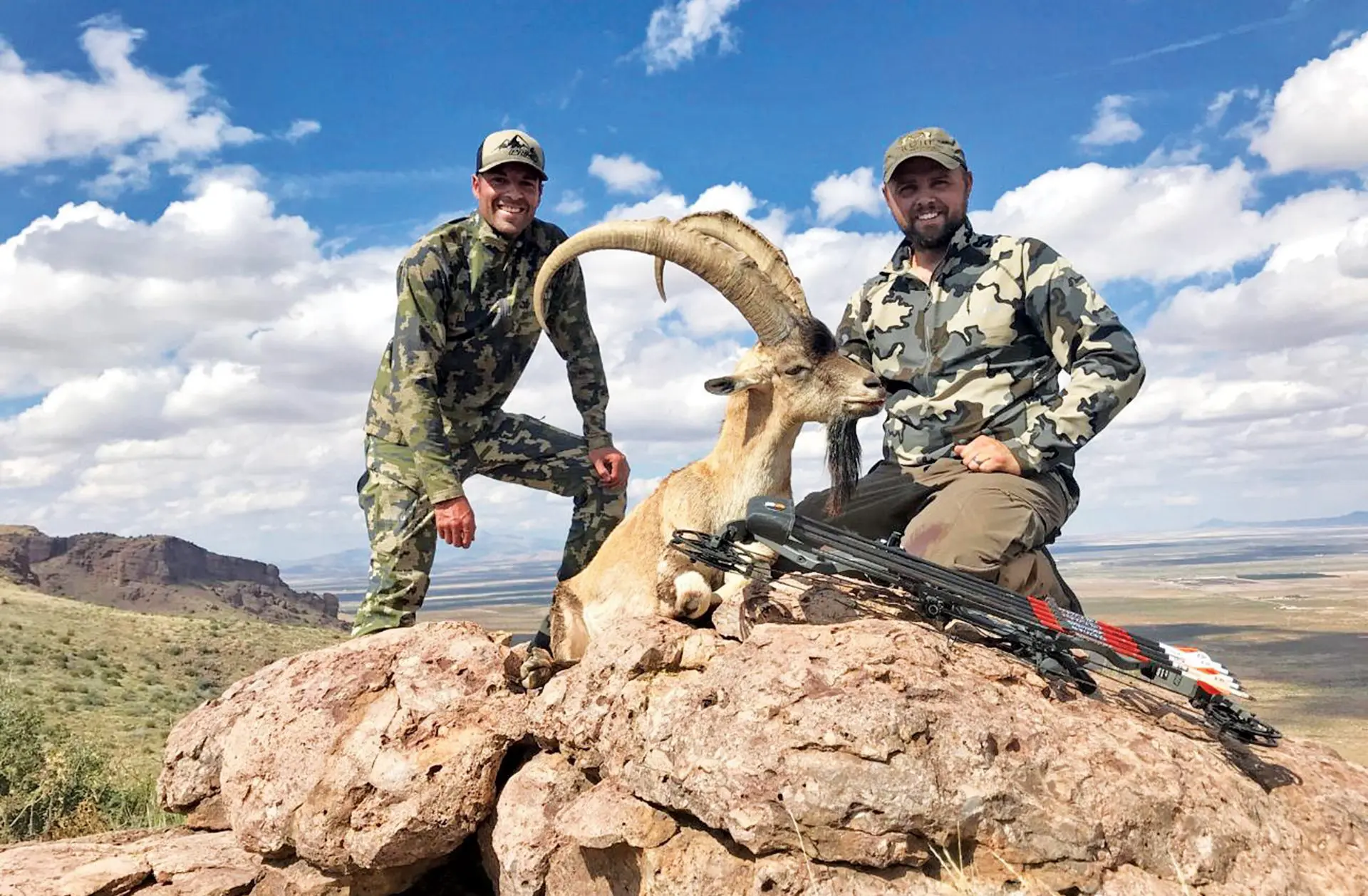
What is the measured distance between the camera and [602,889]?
4707 mm

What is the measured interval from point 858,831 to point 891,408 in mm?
2976

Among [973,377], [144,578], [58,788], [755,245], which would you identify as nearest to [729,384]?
[755,245]

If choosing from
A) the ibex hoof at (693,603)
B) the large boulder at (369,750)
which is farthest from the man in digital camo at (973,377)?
the large boulder at (369,750)

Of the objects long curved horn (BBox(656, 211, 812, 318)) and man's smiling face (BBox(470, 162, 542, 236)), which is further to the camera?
man's smiling face (BBox(470, 162, 542, 236))

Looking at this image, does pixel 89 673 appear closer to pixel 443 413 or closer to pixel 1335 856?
pixel 443 413

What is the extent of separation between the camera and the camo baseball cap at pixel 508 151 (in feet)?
23.5

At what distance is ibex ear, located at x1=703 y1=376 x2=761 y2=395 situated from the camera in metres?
5.56

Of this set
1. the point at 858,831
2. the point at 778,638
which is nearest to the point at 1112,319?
the point at 778,638

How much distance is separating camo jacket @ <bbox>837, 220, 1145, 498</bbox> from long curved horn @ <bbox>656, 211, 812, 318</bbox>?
0.85 meters

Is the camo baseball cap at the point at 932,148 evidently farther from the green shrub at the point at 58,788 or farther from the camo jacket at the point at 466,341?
the green shrub at the point at 58,788

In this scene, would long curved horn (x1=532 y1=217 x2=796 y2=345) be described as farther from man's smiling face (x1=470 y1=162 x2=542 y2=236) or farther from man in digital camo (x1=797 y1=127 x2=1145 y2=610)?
man's smiling face (x1=470 y1=162 x2=542 y2=236)

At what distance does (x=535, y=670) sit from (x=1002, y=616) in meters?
2.80

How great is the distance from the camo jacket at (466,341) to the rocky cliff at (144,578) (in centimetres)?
8914

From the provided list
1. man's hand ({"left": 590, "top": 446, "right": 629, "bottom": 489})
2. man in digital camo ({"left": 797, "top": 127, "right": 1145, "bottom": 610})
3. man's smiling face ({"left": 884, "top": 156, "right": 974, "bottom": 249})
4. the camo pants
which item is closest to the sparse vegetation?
the camo pants
